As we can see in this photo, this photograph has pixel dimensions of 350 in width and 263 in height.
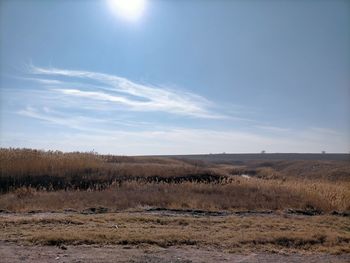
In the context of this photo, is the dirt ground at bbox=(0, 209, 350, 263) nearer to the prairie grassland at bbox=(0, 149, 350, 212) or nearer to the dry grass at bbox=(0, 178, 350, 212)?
the dry grass at bbox=(0, 178, 350, 212)

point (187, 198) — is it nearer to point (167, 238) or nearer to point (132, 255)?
point (167, 238)

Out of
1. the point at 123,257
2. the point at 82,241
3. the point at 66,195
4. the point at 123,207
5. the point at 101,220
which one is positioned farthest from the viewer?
the point at 66,195

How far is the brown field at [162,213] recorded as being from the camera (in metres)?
10.4

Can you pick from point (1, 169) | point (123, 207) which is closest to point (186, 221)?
point (123, 207)

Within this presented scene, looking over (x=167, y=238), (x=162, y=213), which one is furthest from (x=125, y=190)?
(x=167, y=238)

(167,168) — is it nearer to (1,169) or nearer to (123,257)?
(1,169)

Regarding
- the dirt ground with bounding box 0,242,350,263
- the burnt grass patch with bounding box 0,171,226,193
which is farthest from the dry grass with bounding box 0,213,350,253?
the burnt grass patch with bounding box 0,171,226,193

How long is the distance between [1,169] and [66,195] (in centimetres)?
770

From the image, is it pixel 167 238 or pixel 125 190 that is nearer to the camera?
pixel 167 238

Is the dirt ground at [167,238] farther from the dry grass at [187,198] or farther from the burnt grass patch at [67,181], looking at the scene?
the burnt grass patch at [67,181]

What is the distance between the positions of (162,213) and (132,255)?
5887 mm

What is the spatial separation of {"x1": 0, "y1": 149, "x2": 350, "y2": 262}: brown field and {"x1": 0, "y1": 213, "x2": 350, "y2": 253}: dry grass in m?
0.02

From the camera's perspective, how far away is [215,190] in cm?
2044

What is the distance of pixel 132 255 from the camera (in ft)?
29.3
